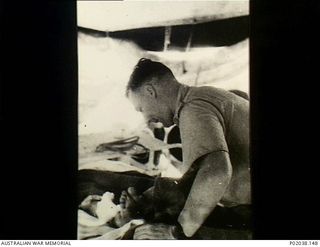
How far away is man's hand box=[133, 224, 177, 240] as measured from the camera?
1202mm

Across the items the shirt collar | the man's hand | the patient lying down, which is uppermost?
the shirt collar

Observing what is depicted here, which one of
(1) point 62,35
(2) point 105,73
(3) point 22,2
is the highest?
(3) point 22,2

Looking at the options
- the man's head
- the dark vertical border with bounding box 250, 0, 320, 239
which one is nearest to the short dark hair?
the man's head

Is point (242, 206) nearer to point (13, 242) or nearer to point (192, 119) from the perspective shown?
point (192, 119)

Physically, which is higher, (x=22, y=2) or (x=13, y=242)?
(x=22, y=2)

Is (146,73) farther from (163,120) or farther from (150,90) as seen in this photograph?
(163,120)

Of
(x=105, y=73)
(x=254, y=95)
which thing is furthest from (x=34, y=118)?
(x=254, y=95)

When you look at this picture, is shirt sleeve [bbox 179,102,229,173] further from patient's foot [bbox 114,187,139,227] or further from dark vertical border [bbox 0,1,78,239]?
dark vertical border [bbox 0,1,78,239]

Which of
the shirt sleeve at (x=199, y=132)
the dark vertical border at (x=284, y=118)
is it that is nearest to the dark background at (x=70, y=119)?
the dark vertical border at (x=284, y=118)

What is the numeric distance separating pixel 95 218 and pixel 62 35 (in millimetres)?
605

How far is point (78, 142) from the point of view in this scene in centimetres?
122

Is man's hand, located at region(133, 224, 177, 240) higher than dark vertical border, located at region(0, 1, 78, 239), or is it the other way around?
dark vertical border, located at region(0, 1, 78, 239)

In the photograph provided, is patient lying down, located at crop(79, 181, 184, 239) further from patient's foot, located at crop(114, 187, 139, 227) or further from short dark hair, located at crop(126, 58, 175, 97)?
short dark hair, located at crop(126, 58, 175, 97)

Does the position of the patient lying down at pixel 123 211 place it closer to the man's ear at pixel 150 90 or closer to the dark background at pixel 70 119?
the dark background at pixel 70 119
